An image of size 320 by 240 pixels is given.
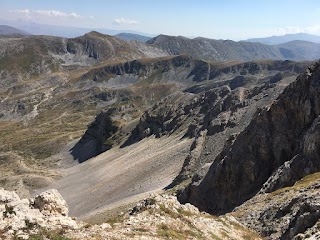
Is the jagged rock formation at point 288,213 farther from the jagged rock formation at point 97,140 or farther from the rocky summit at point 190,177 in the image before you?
the jagged rock formation at point 97,140

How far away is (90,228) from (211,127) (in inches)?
2883

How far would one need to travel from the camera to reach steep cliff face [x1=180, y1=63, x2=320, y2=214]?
5206 cm

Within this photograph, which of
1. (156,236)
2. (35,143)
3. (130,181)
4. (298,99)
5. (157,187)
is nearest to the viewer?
(156,236)

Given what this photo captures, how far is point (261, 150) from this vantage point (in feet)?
177

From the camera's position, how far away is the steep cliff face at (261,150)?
2050 inches

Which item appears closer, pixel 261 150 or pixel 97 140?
pixel 261 150

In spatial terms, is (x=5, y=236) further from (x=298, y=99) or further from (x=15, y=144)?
(x=15, y=144)

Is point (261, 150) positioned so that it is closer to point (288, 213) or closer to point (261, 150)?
point (261, 150)

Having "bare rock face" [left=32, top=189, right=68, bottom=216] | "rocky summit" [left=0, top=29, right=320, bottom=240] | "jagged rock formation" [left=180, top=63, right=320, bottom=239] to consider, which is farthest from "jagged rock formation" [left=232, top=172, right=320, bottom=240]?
"bare rock face" [left=32, top=189, right=68, bottom=216]

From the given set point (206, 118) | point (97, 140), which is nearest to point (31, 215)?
point (206, 118)

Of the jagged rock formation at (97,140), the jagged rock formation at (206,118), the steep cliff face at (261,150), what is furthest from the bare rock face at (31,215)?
the jagged rock formation at (97,140)

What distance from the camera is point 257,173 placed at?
2078 inches

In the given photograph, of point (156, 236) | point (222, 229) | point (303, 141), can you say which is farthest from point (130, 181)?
point (156, 236)

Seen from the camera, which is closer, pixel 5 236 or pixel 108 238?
pixel 5 236
